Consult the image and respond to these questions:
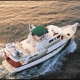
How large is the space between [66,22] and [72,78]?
A: 11802 mm

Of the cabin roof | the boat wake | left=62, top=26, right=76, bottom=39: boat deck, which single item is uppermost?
the cabin roof

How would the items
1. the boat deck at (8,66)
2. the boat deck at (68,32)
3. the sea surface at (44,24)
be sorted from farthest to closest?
the boat deck at (68,32), the sea surface at (44,24), the boat deck at (8,66)

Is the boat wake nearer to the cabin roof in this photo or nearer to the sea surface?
the sea surface

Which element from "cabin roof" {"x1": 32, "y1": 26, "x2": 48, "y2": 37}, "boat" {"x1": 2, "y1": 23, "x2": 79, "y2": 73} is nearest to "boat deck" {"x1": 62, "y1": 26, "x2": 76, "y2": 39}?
"boat" {"x1": 2, "y1": 23, "x2": 79, "y2": 73}

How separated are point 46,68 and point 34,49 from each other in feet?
8.42

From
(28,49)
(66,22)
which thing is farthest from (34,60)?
(66,22)

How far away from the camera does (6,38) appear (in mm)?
32625

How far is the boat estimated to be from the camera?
2677 cm

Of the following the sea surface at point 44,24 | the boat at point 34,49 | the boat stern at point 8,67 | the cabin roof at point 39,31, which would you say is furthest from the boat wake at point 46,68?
the cabin roof at point 39,31

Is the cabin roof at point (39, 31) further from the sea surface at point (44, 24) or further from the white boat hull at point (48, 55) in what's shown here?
the sea surface at point (44, 24)

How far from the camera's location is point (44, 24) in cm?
3534

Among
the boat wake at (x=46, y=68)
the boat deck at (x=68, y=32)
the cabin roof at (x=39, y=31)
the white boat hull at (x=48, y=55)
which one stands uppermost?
the cabin roof at (x=39, y=31)

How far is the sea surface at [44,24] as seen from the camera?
2698 cm

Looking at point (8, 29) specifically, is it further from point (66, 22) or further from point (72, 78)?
point (72, 78)
